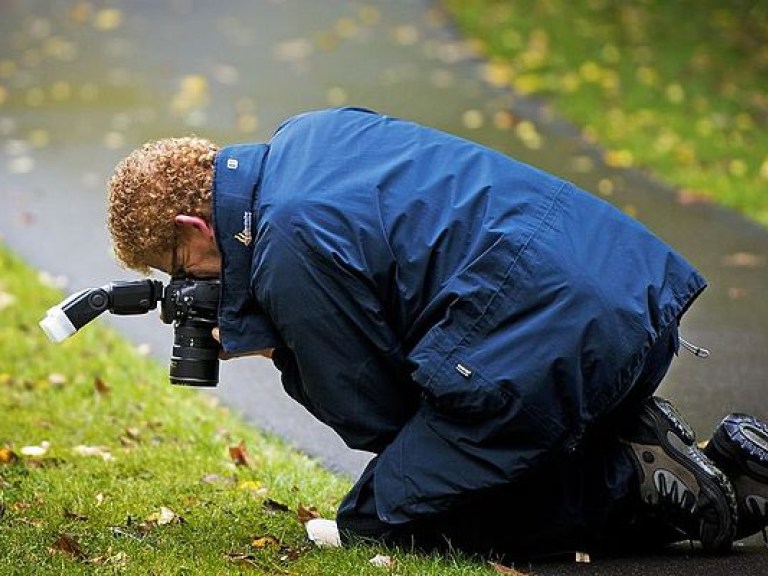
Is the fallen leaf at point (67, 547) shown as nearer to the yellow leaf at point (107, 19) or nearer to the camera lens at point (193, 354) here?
the camera lens at point (193, 354)

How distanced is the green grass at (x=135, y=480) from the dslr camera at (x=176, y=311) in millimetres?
511

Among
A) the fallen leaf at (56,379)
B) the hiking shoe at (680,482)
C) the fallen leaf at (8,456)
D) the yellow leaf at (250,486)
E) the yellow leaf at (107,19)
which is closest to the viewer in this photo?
the hiking shoe at (680,482)

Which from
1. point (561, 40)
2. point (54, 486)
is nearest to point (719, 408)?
point (54, 486)

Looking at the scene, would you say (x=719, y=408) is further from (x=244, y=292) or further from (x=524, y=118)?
(x=524, y=118)

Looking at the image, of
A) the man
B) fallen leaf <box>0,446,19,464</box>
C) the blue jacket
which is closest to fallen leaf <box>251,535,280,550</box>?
the man

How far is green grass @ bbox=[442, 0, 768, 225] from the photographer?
9.60 m

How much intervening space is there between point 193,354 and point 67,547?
63 centimetres

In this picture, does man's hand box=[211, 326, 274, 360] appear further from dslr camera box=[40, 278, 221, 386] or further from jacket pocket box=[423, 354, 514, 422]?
jacket pocket box=[423, 354, 514, 422]

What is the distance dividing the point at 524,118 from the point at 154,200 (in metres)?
7.24

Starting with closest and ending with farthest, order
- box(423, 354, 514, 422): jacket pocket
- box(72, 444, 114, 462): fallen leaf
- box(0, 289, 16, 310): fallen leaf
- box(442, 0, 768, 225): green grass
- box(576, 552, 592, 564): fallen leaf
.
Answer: box(423, 354, 514, 422): jacket pocket → box(576, 552, 592, 564): fallen leaf → box(72, 444, 114, 462): fallen leaf → box(0, 289, 16, 310): fallen leaf → box(442, 0, 768, 225): green grass

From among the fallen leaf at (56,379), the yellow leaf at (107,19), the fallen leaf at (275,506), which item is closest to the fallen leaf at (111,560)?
the fallen leaf at (275,506)

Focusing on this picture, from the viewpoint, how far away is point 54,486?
4.93m

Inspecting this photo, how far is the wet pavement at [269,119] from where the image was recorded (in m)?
6.32

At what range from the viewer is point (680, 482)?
404 cm
